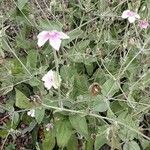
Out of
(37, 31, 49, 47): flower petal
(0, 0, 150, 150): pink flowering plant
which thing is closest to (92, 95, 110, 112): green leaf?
(0, 0, 150, 150): pink flowering plant

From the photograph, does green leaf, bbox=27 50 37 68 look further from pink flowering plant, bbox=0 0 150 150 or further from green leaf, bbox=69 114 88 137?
green leaf, bbox=69 114 88 137

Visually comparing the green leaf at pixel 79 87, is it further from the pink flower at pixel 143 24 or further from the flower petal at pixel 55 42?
the flower petal at pixel 55 42

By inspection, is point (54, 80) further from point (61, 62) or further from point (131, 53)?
point (131, 53)

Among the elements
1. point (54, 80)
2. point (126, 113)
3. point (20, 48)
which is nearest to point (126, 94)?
point (126, 113)

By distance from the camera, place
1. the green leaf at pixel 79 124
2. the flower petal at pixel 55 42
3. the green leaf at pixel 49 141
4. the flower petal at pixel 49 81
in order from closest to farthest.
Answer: the flower petal at pixel 55 42, the flower petal at pixel 49 81, the green leaf at pixel 79 124, the green leaf at pixel 49 141

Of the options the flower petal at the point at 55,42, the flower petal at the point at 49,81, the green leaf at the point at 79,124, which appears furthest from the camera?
the green leaf at the point at 79,124

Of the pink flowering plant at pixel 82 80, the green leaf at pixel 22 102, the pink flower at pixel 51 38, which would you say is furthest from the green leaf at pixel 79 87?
the pink flower at pixel 51 38

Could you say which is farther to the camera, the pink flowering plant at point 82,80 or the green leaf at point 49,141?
the green leaf at point 49,141
